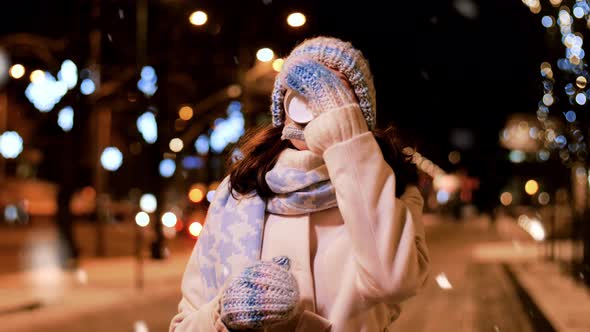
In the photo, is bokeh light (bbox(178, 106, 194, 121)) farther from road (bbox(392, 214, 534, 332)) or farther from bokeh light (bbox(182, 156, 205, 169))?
road (bbox(392, 214, 534, 332))

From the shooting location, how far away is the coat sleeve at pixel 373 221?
5.96 feet

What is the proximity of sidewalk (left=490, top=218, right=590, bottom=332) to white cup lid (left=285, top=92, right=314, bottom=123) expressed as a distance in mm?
9212

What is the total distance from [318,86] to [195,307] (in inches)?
26.4

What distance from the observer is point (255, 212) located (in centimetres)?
211

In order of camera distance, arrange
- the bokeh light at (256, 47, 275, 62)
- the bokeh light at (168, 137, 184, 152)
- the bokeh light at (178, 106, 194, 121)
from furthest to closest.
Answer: the bokeh light at (178, 106, 194, 121), the bokeh light at (168, 137, 184, 152), the bokeh light at (256, 47, 275, 62)

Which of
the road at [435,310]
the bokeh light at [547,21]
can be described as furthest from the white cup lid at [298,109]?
the bokeh light at [547,21]

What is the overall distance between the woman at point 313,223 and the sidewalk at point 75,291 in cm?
1001

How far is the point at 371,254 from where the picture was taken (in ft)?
5.97

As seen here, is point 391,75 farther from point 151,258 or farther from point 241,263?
point 241,263

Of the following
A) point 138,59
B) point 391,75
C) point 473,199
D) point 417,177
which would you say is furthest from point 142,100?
point 473,199

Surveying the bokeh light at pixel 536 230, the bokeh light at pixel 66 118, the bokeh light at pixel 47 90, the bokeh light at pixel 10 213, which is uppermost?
the bokeh light at pixel 47 90

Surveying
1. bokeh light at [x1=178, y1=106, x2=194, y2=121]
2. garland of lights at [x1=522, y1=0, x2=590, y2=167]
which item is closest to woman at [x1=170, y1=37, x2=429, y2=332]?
garland of lights at [x1=522, y1=0, x2=590, y2=167]

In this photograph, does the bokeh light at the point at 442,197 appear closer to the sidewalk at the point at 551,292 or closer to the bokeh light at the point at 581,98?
the sidewalk at the point at 551,292

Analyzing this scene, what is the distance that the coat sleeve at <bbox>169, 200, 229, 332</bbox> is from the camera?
1.94 m
